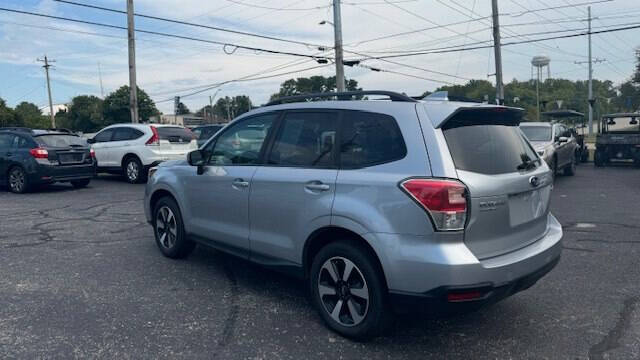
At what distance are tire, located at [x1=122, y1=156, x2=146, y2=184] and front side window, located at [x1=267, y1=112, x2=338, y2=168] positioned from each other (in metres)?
9.97

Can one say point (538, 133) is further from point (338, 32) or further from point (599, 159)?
point (338, 32)

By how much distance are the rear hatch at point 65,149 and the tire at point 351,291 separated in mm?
10034

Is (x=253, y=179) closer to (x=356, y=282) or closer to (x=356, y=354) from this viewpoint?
(x=356, y=282)

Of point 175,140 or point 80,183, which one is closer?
point 80,183

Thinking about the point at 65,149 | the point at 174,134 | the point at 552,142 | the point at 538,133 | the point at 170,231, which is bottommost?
the point at 170,231

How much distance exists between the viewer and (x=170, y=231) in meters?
5.70

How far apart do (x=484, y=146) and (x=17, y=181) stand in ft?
38.5

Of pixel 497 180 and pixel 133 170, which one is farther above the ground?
pixel 497 180

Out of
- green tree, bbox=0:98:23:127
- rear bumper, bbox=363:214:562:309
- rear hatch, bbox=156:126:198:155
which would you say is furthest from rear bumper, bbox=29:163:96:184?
green tree, bbox=0:98:23:127

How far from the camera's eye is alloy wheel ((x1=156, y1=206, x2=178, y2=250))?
5.61 m

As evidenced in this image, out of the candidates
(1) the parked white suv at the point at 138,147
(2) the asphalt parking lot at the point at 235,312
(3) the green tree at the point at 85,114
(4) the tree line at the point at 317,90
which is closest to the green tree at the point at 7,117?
(4) the tree line at the point at 317,90

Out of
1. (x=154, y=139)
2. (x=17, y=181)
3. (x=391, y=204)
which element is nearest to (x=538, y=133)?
(x=154, y=139)

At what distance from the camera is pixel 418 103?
3531 mm

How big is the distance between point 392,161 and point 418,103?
1.61ft
